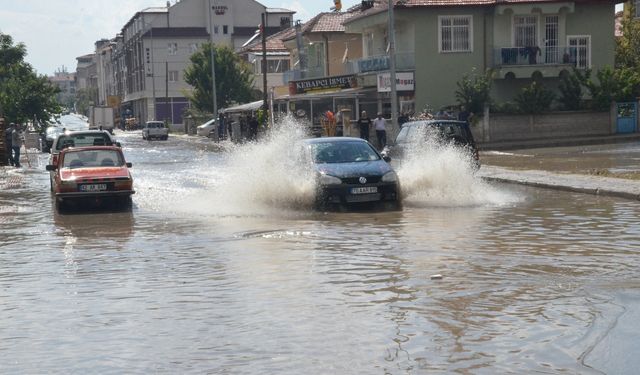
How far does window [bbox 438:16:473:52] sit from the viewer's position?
5069cm

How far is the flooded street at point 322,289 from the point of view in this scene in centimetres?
746

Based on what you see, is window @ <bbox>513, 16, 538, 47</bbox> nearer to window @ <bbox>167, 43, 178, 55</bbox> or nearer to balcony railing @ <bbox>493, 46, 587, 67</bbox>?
balcony railing @ <bbox>493, 46, 587, 67</bbox>

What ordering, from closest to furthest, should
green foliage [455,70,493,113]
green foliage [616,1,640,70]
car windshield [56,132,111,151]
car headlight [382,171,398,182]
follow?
car headlight [382,171,398,182]
car windshield [56,132,111,151]
green foliage [455,70,493,113]
green foliage [616,1,640,70]

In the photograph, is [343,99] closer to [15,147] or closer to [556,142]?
[556,142]

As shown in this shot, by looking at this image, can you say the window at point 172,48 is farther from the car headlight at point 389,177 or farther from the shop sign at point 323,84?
the car headlight at point 389,177

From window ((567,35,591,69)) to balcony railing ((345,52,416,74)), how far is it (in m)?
8.28

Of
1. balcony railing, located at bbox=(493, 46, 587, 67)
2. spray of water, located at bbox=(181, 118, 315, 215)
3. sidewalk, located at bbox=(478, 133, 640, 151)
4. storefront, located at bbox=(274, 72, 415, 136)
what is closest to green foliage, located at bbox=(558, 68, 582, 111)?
sidewalk, located at bbox=(478, 133, 640, 151)

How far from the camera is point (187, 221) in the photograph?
17.9 m

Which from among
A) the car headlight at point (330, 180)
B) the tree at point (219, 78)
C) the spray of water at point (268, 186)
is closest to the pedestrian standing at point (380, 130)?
the spray of water at point (268, 186)

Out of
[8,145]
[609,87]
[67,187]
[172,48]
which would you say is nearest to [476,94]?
[609,87]

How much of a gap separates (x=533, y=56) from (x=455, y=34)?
4.06 m

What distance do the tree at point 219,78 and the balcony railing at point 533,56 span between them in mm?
42386

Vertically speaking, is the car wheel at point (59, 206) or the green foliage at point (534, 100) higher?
the green foliage at point (534, 100)

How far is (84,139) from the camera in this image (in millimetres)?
28656
